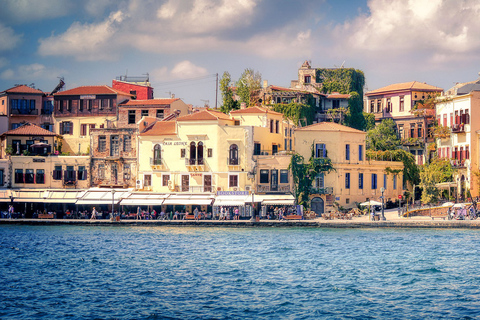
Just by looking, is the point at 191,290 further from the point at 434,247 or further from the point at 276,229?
the point at 276,229

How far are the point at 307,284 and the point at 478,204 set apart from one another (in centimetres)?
2957

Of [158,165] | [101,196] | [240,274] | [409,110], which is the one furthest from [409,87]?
[240,274]

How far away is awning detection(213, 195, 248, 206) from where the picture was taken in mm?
57000

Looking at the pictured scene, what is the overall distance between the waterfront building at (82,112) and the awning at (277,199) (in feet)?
67.0

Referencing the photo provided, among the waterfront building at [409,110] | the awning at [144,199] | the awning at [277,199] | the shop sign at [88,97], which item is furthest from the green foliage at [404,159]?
the shop sign at [88,97]

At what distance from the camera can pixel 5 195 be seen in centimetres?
6047

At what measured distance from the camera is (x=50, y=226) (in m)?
56.9

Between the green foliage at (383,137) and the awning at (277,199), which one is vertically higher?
the green foliage at (383,137)

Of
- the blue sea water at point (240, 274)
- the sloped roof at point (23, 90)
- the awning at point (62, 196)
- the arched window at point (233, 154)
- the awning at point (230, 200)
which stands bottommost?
the blue sea water at point (240, 274)

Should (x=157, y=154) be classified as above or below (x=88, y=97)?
below

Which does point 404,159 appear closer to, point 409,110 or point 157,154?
point 409,110

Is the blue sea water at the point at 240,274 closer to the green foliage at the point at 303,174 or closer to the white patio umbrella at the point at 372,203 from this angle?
the white patio umbrella at the point at 372,203

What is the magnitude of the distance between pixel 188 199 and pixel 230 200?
343cm

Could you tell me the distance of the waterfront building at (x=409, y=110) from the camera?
7469cm
